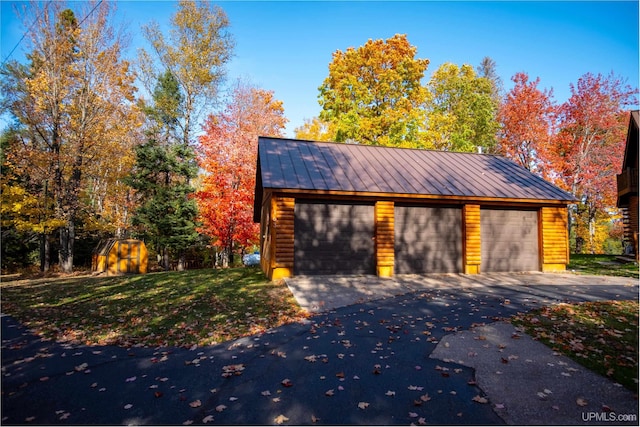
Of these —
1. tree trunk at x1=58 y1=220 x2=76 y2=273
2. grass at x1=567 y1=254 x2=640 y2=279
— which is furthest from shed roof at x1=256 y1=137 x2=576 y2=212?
tree trunk at x1=58 y1=220 x2=76 y2=273

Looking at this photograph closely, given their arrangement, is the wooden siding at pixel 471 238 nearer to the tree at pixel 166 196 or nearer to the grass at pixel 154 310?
the grass at pixel 154 310

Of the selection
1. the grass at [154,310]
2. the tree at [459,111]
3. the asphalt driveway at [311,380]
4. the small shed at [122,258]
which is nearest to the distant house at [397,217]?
the grass at [154,310]

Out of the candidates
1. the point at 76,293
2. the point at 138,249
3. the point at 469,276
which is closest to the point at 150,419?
the point at 76,293

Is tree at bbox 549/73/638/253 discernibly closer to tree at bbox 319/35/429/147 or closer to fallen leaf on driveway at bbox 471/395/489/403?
tree at bbox 319/35/429/147

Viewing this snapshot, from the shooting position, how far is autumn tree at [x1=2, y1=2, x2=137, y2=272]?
56.1 feet

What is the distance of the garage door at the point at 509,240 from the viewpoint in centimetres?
1323

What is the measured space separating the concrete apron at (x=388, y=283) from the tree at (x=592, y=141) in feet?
53.1

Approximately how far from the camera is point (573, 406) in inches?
142

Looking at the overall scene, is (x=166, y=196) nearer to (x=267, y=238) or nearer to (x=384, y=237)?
(x=267, y=238)

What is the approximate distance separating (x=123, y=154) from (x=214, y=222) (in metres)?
7.58

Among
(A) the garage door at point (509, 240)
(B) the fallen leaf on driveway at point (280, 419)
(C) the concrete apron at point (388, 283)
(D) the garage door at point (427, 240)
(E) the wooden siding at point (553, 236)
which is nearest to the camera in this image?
(B) the fallen leaf on driveway at point (280, 419)

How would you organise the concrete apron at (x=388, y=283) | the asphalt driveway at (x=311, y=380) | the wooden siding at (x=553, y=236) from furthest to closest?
1. the wooden siding at (x=553, y=236)
2. the concrete apron at (x=388, y=283)
3. the asphalt driveway at (x=311, y=380)

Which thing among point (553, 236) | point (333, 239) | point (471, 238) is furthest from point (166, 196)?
point (553, 236)

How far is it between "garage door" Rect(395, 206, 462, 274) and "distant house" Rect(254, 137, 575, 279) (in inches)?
1.5
